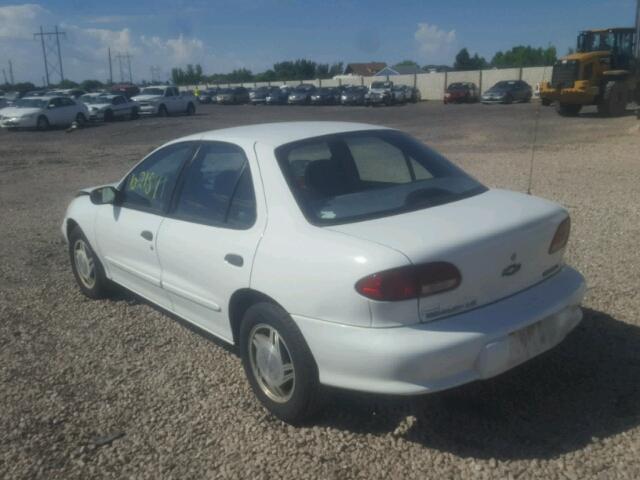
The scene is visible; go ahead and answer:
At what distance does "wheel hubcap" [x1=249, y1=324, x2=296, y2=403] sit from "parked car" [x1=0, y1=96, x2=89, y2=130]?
29.4 metres

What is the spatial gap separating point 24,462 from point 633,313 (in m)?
4.11

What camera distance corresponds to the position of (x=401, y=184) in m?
3.88

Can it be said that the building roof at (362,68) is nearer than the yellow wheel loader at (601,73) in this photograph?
No

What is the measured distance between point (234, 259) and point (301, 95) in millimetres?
51184

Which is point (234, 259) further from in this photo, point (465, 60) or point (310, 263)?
point (465, 60)

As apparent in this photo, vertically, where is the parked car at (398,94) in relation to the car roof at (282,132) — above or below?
below

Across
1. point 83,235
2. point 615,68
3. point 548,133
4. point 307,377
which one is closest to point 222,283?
point 307,377

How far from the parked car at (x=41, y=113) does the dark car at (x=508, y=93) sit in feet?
85.8

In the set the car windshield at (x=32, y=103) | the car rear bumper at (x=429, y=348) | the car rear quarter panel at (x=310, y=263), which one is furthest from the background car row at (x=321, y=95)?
the car rear bumper at (x=429, y=348)

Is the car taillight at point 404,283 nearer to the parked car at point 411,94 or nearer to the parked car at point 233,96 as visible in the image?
the parked car at point 411,94

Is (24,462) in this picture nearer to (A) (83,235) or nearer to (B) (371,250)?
(B) (371,250)

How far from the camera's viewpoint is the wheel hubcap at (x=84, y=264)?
5520mm

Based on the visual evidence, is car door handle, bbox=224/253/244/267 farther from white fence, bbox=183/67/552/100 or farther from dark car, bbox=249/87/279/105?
dark car, bbox=249/87/279/105

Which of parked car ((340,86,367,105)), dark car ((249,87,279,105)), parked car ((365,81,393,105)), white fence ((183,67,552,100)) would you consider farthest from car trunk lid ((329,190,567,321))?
dark car ((249,87,279,105))
